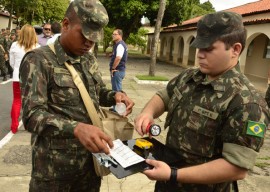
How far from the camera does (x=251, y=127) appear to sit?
4.55 ft

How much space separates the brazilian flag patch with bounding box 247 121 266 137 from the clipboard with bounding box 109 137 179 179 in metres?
0.45

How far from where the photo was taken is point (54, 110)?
179 centimetres

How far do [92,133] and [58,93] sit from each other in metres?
0.46

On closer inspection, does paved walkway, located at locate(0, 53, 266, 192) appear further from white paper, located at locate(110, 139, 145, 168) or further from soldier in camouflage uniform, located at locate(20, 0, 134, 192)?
white paper, located at locate(110, 139, 145, 168)

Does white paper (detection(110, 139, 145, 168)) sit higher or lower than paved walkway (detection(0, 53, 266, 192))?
higher

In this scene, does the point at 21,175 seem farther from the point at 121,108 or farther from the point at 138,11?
the point at 138,11

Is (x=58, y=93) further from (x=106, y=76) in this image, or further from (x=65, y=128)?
(x=106, y=76)

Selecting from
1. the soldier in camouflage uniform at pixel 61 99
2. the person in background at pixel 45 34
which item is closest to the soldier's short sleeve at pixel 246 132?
the soldier in camouflage uniform at pixel 61 99

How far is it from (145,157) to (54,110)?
627 mm

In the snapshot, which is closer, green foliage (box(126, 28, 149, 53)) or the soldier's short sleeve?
the soldier's short sleeve

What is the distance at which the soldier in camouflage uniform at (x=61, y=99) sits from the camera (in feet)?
5.36

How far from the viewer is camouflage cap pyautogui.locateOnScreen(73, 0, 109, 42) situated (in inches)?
67.9

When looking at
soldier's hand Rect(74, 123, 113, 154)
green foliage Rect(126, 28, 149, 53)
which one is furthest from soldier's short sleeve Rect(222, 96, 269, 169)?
green foliage Rect(126, 28, 149, 53)

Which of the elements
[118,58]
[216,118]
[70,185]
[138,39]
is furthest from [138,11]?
[216,118]
